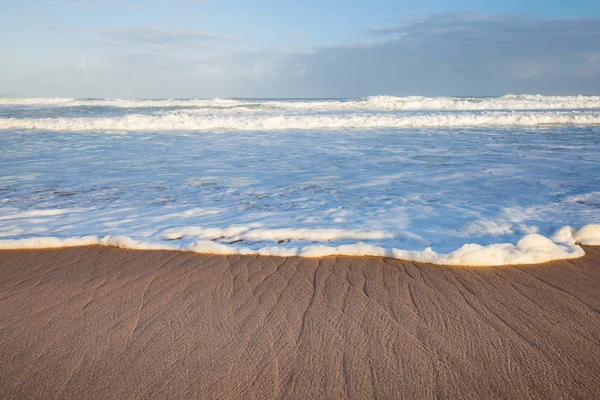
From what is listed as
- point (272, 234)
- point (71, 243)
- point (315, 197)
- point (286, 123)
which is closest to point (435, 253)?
point (272, 234)

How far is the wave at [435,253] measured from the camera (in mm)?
3307

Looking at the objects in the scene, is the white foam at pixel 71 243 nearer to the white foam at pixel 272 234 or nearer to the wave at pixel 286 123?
the white foam at pixel 272 234

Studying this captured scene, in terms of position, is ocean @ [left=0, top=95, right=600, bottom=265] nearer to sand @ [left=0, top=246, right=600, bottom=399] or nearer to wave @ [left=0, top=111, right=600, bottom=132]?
sand @ [left=0, top=246, right=600, bottom=399]

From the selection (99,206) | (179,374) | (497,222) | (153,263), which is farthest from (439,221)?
(99,206)

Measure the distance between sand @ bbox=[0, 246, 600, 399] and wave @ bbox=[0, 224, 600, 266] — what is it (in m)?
Answer: 0.11

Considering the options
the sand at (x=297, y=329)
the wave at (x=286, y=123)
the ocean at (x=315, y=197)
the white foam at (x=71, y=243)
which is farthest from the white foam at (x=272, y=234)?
the wave at (x=286, y=123)

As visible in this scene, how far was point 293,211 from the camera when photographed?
488 cm

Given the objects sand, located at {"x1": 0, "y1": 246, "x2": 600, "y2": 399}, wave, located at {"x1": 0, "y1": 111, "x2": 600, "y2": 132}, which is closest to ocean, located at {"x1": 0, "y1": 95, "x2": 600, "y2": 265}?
sand, located at {"x1": 0, "y1": 246, "x2": 600, "y2": 399}

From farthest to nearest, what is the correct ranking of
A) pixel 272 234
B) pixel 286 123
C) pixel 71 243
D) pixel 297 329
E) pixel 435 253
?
pixel 286 123, pixel 272 234, pixel 71 243, pixel 435 253, pixel 297 329

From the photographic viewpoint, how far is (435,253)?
A: 339 cm

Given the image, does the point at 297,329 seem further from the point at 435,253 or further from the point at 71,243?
the point at 71,243

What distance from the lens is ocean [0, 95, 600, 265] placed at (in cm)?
384

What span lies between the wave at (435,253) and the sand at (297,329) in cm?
→ 11

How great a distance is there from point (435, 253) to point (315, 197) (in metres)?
2.30
